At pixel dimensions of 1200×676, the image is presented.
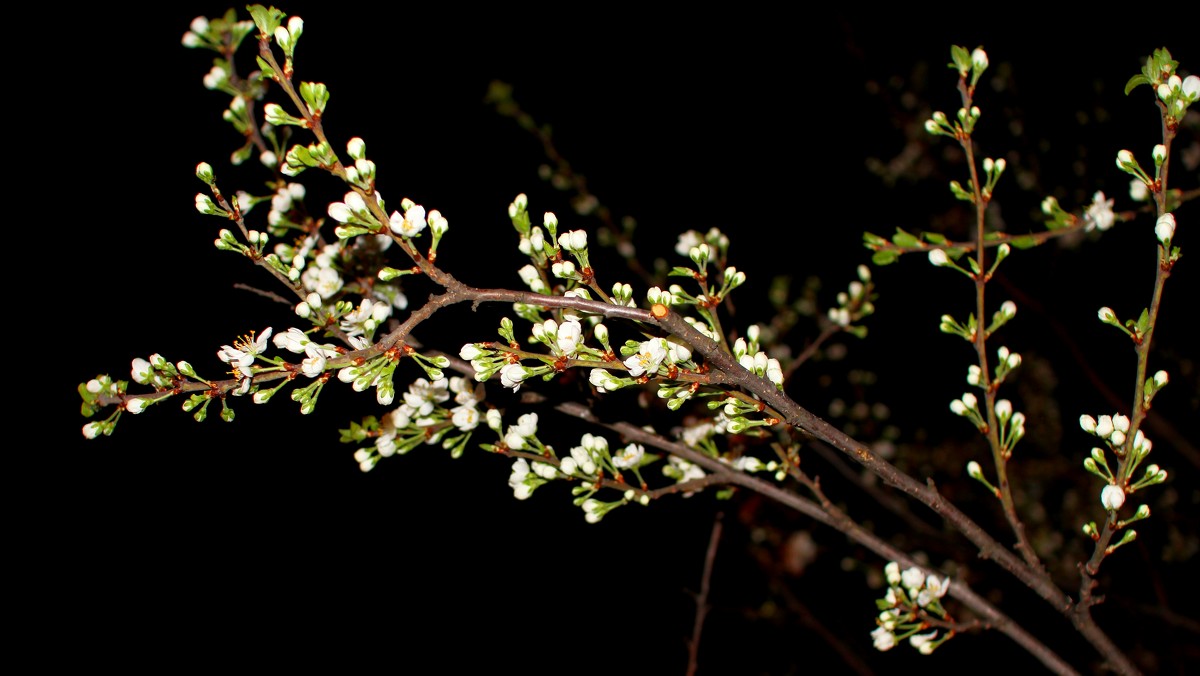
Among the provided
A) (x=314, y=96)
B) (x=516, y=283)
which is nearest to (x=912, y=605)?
(x=314, y=96)

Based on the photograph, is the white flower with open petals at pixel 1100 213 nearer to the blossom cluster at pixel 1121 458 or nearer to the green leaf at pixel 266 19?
the blossom cluster at pixel 1121 458

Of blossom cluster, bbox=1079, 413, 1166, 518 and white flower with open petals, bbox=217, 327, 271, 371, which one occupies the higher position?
blossom cluster, bbox=1079, 413, 1166, 518

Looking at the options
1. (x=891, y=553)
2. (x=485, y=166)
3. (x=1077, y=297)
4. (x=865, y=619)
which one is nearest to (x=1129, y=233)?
(x=1077, y=297)

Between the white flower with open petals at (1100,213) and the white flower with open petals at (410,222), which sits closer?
the white flower with open petals at (410,222)

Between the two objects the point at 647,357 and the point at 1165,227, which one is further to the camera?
the point at 1165,227

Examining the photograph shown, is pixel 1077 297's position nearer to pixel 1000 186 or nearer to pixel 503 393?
pixel 1000 186

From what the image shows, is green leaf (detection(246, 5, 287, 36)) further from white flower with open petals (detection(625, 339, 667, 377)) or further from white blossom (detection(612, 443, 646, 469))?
white blossom (detection(612, 443, 646, 469))

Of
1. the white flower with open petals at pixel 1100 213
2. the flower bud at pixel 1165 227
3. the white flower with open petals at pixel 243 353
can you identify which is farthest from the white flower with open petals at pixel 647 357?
the white flower with open petals at pixel 1100 213

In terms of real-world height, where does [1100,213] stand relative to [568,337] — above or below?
above

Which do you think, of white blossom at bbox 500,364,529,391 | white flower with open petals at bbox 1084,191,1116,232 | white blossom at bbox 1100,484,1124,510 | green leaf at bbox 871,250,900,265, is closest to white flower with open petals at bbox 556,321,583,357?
white blossom at bbox 500,364,529,391

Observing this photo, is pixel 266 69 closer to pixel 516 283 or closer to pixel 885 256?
pixel 885 256

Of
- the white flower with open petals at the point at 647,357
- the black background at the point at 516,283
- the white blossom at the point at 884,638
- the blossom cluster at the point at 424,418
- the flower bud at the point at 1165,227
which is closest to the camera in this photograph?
the white flower with open petals at the point at 647,357
